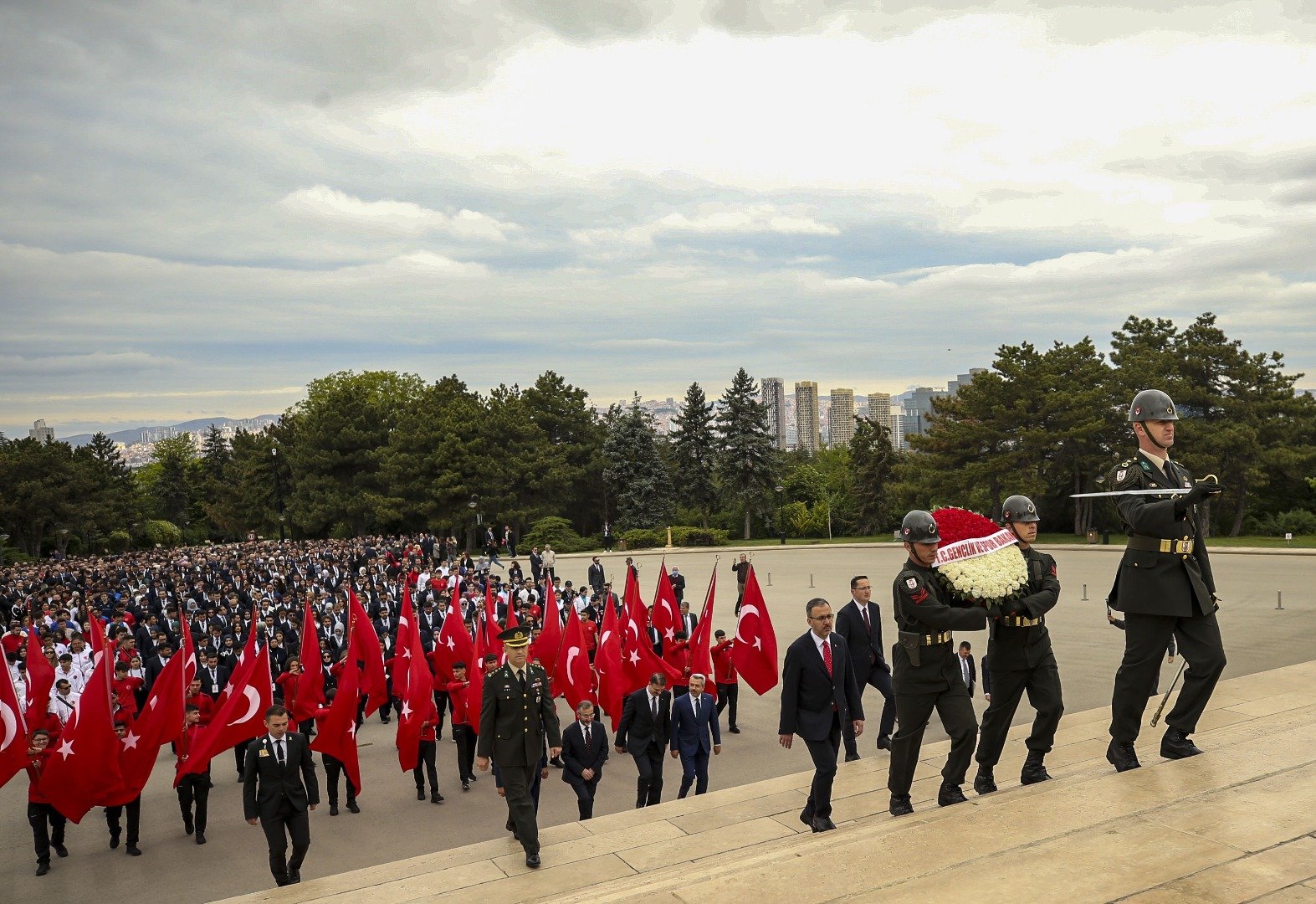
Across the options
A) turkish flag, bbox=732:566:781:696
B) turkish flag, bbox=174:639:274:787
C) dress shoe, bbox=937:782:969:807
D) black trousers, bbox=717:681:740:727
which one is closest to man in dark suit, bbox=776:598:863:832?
dress shoe, bbox=937:782:969:807

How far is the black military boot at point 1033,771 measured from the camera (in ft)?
19.6

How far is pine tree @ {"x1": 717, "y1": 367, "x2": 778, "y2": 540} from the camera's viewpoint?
57062 millimetres

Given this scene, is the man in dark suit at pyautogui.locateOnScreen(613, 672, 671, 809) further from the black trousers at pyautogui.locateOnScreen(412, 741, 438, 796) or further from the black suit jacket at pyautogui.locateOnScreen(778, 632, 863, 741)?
the black trousers at pyautogui.locateOnScreen(412, 741, 438, 796)

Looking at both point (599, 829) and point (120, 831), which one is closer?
point (599, 829)

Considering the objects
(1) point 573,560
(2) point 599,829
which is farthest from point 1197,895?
(1) point 573,560

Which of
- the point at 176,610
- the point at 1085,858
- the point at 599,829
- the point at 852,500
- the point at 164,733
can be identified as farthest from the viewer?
the point at 852,500

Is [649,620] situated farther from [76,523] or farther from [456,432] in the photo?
[76,523]

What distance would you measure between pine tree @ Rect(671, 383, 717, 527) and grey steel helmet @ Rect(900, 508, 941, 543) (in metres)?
53.8

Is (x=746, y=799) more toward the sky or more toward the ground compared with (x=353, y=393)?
more toward the ground

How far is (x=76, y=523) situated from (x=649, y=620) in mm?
51788

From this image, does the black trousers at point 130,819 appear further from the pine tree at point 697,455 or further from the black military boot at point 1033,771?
the pine tree at point 697,455

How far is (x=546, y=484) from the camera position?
57.2m

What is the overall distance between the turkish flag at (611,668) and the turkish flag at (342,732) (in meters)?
3.20

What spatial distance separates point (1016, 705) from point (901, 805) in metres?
0.97
